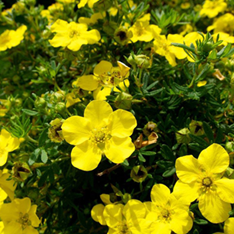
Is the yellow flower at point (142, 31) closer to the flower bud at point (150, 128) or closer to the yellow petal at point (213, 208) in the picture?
the flower bud at point (150, 128)

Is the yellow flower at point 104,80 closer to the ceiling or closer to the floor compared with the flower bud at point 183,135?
closer to the ceiling

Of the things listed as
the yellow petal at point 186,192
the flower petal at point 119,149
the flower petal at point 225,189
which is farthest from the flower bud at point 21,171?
the flower petal at point 225,189

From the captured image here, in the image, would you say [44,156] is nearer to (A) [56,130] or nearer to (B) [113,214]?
(A) [56,130]

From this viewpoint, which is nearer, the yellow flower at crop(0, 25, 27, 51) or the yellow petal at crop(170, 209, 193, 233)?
the yellow petal at crop(170, 209, 193, 233)

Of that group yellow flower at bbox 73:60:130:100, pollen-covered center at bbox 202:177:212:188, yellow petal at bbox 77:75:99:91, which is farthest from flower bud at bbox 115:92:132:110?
pollen-covered center at bbox 202:177:212:188

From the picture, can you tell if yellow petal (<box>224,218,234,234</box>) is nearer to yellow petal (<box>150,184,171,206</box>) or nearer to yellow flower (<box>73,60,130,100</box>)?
yellow petal (<box>150,184,171,206</box>)

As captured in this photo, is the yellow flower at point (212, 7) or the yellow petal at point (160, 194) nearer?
the yellow petal at point (160, 194)

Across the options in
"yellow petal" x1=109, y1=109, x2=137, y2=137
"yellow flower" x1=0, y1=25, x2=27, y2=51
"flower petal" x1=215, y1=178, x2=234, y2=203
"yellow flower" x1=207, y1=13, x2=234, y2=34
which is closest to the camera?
"flower petal" x1=215, y1=178, x2=234, y2=203

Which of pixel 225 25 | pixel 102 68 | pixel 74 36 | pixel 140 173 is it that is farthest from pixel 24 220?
pixel 225 25

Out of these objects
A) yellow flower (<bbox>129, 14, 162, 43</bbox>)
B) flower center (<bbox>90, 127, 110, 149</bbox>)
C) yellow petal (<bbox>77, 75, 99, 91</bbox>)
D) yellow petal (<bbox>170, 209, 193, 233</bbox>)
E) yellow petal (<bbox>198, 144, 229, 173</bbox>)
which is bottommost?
yellow petal (<bbox>170, 209, 193, 233</bbox>)
